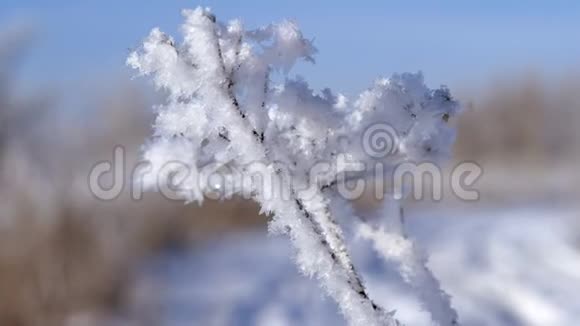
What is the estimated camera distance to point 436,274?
3385 mm

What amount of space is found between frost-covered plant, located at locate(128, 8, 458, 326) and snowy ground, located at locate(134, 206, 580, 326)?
1.22m

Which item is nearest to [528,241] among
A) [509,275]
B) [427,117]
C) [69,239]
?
[509,275]

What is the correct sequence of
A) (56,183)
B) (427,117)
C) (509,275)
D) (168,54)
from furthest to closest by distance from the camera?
1. (56,183)
2. (509,275)
3. (427,117)
4. (168,54)

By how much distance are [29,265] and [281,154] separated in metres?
2.74

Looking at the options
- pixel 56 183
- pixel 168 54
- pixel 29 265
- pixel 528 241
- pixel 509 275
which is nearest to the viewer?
pixel 168 54

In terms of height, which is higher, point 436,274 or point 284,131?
point 436,274

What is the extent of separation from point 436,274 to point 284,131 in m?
2.95

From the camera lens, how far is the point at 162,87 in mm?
486

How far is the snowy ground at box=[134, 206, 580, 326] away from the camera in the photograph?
2551 millimetres

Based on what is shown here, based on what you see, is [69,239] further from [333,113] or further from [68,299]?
[333,113]

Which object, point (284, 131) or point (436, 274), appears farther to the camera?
point (436, 274)

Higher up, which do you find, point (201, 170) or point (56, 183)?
point (56, 183)

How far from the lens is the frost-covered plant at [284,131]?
466 mm

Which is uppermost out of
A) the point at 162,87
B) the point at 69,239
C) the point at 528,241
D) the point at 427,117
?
the point at 528,241
